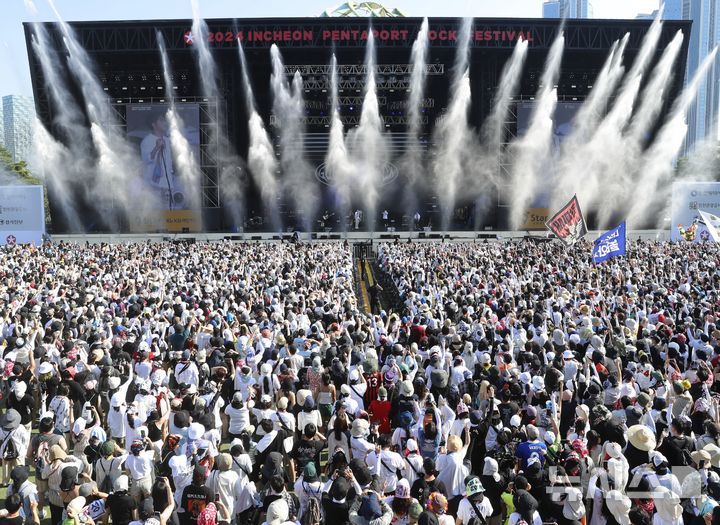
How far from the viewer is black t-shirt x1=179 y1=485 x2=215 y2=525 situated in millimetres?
5656

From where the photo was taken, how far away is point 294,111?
39688 millimetres

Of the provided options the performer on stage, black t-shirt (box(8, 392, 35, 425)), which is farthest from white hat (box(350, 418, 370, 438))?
the performer on stage

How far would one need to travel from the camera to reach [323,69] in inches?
1531

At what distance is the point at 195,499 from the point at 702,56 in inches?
7419

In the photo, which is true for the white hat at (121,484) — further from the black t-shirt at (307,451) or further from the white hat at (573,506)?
the white hat at (573,506)

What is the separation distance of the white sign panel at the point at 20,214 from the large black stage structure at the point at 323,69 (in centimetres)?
560

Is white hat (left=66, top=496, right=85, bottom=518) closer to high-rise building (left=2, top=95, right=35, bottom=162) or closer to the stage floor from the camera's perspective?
the stage floor

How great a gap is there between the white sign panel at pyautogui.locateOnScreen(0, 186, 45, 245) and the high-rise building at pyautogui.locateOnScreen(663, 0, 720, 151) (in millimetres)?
121363

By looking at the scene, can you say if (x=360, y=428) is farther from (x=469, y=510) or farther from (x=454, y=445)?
(x=469, y=510)

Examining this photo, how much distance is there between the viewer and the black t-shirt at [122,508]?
5480 mm

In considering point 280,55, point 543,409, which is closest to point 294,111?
point 280,55

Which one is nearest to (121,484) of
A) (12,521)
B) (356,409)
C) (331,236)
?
(12,521)

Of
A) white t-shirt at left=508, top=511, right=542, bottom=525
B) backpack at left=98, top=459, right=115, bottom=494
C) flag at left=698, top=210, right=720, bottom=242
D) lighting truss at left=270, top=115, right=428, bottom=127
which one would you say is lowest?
backpack at left=98, top=459, right=115, bottom=494

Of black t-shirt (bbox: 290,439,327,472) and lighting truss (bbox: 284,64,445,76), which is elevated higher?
lighting truss (bbox: 284,64,445,76)
